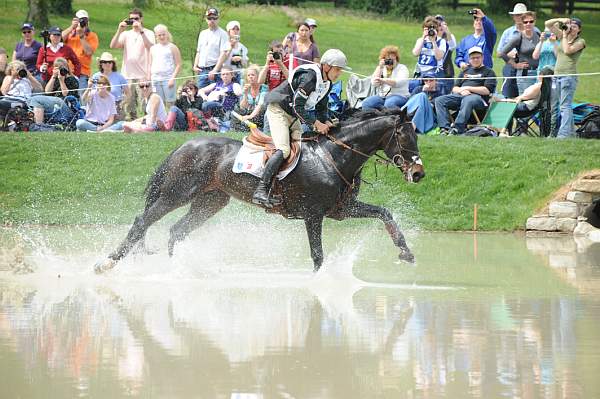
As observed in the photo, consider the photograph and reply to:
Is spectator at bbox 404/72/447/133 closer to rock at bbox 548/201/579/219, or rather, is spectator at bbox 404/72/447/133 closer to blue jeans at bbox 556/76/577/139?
blue jeans at bbox 556/76/577/139

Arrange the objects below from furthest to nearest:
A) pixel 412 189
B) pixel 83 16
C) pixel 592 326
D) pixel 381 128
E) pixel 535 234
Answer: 1. pixel 83 16
2. pixel 412 189
3. pixel 535 234
4. pixel 381 128
5. pixel 592 326

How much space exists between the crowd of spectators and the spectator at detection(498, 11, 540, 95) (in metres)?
0.02

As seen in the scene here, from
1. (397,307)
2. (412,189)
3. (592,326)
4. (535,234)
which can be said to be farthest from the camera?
(412,189)

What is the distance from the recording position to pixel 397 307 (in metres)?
10.8

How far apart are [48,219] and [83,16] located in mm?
5954

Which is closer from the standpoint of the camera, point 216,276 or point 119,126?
point 216,276

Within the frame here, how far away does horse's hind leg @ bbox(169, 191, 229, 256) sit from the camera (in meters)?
13.2

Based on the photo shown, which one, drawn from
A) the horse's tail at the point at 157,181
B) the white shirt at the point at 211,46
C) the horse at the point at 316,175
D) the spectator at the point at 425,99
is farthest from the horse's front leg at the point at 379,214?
the white shirt at the point at 211,46

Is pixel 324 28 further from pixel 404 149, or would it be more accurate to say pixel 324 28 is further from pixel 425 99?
pixel 404 149

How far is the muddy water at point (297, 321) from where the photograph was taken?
25.6 ft

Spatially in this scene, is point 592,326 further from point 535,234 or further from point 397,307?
point 535,234

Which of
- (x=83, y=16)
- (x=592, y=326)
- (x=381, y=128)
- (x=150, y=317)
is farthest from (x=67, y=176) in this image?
(x=592, y=326)

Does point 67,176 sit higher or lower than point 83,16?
lower

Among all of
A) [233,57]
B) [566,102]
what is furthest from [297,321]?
[233,57]
